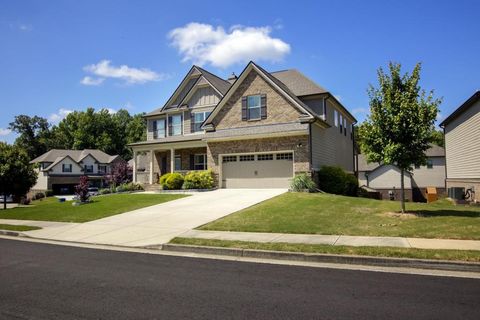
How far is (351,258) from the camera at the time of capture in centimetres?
816

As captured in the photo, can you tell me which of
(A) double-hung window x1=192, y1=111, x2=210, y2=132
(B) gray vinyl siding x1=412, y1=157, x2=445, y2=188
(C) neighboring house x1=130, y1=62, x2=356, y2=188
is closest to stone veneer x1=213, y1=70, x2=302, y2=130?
(C) neighboring house x1=130, y1=62, x2=356, y2=188

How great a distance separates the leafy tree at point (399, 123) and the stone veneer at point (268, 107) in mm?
9490

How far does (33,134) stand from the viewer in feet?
311

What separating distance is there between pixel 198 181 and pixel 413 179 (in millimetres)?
33942

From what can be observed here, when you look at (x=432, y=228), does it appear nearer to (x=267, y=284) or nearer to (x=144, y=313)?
(x=267, y=284)

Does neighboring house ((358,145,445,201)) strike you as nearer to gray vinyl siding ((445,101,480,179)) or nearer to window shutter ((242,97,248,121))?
gray vinyl siding ((445,101,480,179))

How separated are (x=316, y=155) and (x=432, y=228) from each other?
1315 centimetres

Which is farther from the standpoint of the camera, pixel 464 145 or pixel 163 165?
pixel 163 165

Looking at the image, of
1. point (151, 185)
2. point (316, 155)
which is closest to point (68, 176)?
point (151, 185)

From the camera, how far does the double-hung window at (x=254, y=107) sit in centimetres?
2529

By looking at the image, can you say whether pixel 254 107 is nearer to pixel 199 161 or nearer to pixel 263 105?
pixel 263 105

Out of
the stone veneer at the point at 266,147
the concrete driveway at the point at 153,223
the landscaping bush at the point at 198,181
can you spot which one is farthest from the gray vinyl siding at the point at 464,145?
the landscaping bush at the point at 198,181

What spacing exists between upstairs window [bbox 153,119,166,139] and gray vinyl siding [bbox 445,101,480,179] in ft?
76.2

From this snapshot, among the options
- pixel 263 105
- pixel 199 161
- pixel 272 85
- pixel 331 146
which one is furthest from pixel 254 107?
pixel 199 161
